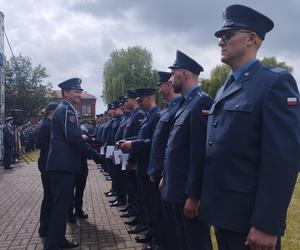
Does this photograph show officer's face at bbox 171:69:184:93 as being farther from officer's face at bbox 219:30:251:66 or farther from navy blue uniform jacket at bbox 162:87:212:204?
officer's face at bbox 219:30:251:66

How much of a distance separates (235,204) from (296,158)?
460 mm

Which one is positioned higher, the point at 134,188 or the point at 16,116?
the point at 16,116

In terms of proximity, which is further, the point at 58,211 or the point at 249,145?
the point at 58,211

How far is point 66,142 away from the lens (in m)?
5.12

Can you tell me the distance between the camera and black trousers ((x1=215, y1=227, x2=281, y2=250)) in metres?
2.26

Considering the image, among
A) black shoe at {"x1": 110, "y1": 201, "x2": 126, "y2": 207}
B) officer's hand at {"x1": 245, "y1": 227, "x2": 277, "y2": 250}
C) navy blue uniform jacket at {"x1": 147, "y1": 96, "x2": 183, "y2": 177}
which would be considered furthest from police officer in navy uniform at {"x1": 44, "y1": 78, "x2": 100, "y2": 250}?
officer's hand at {"x1": 245, "y1": 227, "x2": 277, "y2": 250}

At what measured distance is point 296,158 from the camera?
6.78ft

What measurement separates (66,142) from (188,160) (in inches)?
90.6

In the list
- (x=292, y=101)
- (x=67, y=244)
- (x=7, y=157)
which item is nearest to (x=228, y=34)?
(x=292, y=101)

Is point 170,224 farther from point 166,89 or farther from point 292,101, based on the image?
point 292,101

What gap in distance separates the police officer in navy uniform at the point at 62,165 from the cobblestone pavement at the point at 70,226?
1.73 feet

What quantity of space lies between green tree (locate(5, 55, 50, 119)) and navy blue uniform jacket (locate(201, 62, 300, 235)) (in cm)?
4152

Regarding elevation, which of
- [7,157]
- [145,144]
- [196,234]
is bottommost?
[7,157]

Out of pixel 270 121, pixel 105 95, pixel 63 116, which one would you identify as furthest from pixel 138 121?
pixel 105 95
